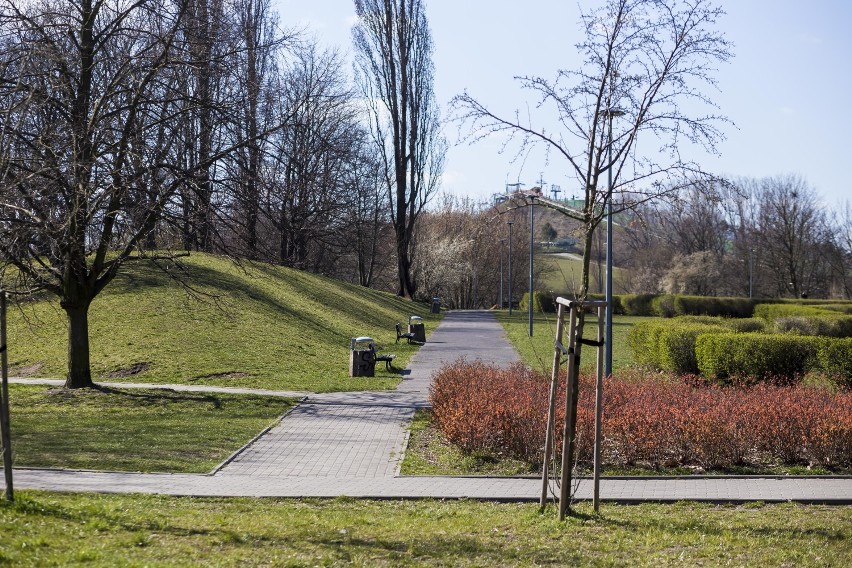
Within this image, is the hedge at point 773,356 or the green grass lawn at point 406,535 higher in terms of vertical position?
the hedge at point 773,356

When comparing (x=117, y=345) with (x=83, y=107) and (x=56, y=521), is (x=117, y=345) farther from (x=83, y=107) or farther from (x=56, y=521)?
(x=56, y=521)

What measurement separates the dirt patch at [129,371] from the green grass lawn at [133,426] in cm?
233

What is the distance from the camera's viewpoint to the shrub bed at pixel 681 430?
33.7 feet

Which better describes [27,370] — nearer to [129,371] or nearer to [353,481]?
[129,371]

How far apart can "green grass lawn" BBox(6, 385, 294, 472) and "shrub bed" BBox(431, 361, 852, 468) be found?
10.8 feet

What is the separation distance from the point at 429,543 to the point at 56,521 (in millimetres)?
2639

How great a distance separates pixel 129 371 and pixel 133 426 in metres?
7.16

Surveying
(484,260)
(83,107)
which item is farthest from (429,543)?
(484,260)

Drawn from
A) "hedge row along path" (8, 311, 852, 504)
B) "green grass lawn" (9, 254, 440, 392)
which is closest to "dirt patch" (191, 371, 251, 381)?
"green grass lawn" (9, 254, 440, 392)

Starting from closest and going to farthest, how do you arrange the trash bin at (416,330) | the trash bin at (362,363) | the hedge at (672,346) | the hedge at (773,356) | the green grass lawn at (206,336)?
the hedge at (773,356) < the hedge at (672,346) < the green grass lawn at (206,336) < the trash bin at (362,363) < the trash bin at (416,330)

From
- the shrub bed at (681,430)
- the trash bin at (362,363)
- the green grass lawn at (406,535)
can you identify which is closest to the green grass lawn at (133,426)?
the green grass lawn at (406,535)

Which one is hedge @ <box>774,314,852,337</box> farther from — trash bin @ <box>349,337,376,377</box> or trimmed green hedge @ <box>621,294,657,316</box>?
trimmed green hedge @ <box>621,294,657,316</box>

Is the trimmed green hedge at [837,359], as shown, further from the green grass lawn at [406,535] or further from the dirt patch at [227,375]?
the dirt patch at [227,375]

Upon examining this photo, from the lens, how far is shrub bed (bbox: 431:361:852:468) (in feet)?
33.7
